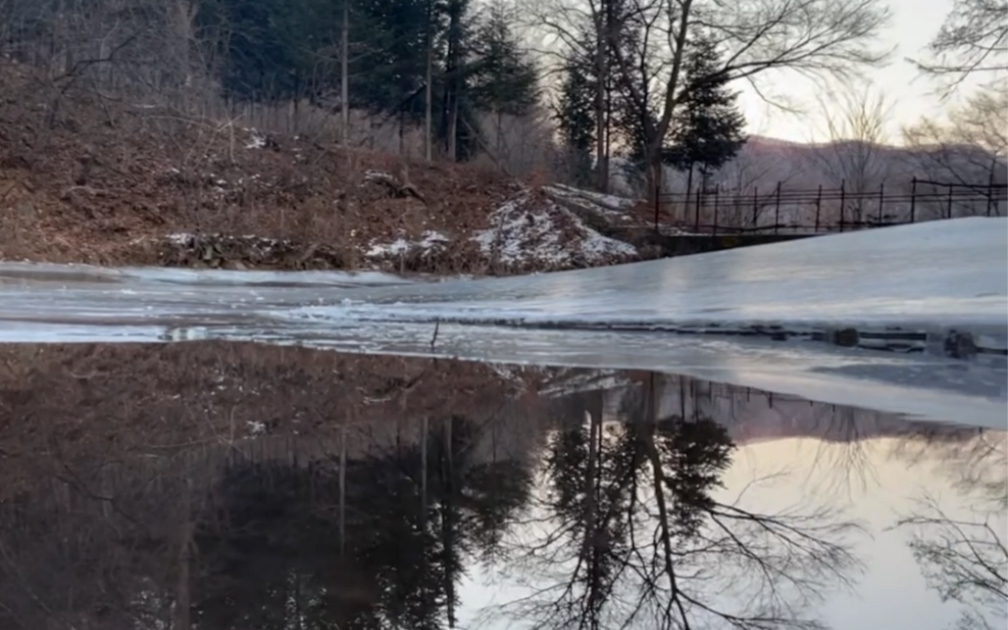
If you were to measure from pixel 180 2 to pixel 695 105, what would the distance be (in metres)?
21.3

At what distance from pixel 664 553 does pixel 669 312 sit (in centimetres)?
1230

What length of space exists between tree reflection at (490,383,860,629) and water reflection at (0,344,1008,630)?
1 centimetres

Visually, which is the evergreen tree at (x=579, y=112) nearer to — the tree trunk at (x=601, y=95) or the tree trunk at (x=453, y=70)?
the tree trunk at (x=601, y=95)

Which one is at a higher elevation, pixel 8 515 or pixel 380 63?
pixel 380 63

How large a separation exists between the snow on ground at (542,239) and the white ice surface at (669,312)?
26.8 feet

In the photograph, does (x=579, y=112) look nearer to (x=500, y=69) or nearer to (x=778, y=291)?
(x=500, y=69)

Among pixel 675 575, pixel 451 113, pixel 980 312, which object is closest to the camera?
pixel 675 575

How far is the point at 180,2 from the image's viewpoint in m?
36.3

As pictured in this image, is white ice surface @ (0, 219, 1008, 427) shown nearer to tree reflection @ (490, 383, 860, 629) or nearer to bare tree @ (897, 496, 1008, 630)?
bare tree @ (897, 496, 1008, 630)

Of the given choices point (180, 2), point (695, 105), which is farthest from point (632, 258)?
point (180, 2)

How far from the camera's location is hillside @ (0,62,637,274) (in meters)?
28.2

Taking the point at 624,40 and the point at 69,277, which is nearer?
the point at 69,277

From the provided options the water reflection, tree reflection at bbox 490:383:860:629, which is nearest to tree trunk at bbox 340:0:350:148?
the water reflection

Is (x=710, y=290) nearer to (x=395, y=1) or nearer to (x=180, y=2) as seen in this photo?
(x=180, y=2)
